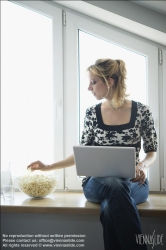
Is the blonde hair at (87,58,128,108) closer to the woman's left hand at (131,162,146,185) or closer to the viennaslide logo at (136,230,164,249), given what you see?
the woman's left hand at (131,162,146,185)

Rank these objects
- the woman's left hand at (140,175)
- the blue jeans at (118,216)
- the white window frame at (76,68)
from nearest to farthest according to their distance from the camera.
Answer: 1. the blue jeans at (118,216)
2. the woman's left hand at (140,175)
3. the white window frame at (76,68)

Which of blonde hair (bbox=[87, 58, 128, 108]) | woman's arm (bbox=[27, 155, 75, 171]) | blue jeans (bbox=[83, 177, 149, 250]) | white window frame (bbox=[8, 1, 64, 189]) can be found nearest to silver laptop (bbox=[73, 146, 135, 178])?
blue jeans (bbox=[83, 177, 149, 250])

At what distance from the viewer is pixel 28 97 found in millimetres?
1986

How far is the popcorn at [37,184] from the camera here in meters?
1.71

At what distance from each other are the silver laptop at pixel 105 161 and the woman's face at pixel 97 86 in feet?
1.25

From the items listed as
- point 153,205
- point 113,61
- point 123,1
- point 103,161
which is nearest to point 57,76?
point 113,61

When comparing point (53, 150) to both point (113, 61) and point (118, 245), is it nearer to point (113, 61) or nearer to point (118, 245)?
point (113, 61)

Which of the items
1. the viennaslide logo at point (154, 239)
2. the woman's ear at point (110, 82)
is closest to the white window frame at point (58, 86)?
the woman's ear at point (110, 82)

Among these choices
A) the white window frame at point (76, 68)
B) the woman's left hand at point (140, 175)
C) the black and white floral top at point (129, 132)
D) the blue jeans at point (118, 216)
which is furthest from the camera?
the white window frame at point (76, 68)

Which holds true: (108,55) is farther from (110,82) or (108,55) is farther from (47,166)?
(47,166)

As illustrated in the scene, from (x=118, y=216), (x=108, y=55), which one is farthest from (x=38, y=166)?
(x=108, y=55)

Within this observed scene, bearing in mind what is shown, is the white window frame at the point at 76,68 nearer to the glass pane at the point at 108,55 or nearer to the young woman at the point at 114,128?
the glass pane at the point at 108,55

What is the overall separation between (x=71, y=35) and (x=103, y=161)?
2.75 ft

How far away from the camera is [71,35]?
1972mm
